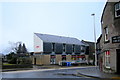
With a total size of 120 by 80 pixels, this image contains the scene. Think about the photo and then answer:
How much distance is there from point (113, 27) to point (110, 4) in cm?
280

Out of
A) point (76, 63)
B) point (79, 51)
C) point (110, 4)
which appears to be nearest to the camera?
point (110, 4)

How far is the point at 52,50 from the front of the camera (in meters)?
53.8

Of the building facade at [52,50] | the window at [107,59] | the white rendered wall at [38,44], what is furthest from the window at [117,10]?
the white rendered wall at [38,44]

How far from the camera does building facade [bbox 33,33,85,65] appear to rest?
5161 cm

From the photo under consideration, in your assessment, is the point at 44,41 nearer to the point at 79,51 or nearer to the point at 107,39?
the point at 79,51

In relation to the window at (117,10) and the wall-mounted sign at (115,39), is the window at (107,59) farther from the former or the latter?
the window at (117,10)

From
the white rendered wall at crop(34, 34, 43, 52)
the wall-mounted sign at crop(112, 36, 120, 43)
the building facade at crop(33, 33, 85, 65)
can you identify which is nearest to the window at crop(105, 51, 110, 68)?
the wall-mounted sign at crop(112, 36, 120, 43)

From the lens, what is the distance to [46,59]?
51.8 m

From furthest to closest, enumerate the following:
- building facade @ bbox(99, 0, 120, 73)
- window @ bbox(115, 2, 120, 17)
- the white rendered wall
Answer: the white rendered wall
window @ bbox(115, 2, 120, 17)
building facade @ bbox(99, 0, 120, 73)

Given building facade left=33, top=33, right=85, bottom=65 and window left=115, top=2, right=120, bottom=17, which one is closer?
window left=115, top=2, right=120, bottom=17

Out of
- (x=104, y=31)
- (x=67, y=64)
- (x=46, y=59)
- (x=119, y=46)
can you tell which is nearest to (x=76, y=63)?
(x=67, y=64)

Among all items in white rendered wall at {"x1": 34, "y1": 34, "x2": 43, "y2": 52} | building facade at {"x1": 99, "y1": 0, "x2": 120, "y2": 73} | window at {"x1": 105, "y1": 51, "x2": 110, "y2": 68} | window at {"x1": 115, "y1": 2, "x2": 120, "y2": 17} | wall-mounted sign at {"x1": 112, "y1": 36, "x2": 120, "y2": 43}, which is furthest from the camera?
white rendered wall at {"x1": 34, "y1": 34, "x2": 43, "y2": 52}

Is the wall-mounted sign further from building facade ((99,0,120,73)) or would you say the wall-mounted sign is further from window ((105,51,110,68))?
window ((105,51,110,68))

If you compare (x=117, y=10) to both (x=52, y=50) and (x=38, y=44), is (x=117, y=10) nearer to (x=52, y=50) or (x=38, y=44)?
(x=38, y=44)
